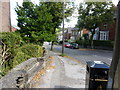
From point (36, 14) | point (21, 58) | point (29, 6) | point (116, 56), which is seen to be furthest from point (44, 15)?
point (116, 56)

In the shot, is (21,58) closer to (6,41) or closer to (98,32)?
(6,41)

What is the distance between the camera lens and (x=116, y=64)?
1.16 meters

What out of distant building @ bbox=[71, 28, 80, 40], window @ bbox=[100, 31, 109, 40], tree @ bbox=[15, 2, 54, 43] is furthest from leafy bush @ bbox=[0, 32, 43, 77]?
distant building @ bbox=[71, 28, 80, 40]

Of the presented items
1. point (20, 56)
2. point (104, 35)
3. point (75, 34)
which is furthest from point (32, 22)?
point (75, 34)

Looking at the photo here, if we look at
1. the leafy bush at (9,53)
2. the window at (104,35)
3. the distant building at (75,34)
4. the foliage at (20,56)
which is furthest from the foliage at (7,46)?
the distant building at (75,34)

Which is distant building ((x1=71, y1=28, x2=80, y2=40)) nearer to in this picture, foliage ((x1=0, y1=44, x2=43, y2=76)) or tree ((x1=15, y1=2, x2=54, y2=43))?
tree ((x1=15, y1=2, x2=54, y2=43))

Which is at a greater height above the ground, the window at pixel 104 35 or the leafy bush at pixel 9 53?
the window at pixel 104 35

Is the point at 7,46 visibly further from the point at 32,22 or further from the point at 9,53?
the point at 32,22

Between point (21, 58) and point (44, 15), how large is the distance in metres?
4.34

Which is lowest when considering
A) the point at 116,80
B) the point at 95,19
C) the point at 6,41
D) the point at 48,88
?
the point at 48,88

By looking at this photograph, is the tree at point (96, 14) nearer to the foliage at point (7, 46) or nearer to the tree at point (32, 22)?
the tree at point (32, 22)

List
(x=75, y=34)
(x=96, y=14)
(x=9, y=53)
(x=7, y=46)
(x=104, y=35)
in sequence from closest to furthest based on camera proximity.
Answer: (x=7, y=46) < (x=9, y=53) < (x=96, y=14) < (x=104, y=35) < (x=75, y=34)

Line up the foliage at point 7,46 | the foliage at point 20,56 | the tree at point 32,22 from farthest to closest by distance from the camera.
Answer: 1. the tree at point 32,22
2. the foliage at point 20,56
3. the foliage at point 7,46

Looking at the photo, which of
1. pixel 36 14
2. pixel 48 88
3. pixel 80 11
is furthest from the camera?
pixel 80 11
